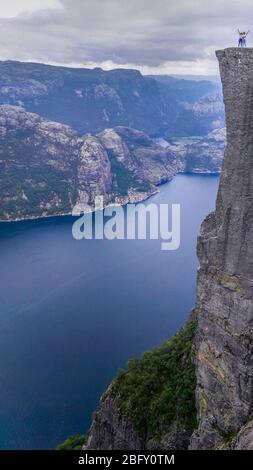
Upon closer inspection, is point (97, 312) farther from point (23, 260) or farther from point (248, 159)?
point (248, 159)

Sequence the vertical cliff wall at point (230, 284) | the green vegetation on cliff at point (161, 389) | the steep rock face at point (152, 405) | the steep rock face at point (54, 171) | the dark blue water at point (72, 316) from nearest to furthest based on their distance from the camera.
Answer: the vertical cliff wall at point (230, 284), the steep rock face at point (152, 405), the green vegetation on cliff at point (161, 389), the dark blue water at point (72, 316), the steep rock face at point (54, 171)

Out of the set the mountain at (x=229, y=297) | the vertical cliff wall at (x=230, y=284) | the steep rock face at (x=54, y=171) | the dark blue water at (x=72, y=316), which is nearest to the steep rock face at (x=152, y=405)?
the mountain at (x=229, y=297)

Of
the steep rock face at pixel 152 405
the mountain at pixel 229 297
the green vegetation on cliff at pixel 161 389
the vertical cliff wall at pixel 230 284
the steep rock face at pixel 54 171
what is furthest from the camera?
the steep rock face at pixel 54 171

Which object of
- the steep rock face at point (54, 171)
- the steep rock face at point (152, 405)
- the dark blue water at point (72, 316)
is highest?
the steep rock face at point (54, 171)

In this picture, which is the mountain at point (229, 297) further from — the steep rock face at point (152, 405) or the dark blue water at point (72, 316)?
the dark blue water at point (72, 316)

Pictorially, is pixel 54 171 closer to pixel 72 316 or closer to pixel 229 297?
pixel 72 316

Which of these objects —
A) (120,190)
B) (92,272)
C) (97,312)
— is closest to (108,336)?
(97,312)
